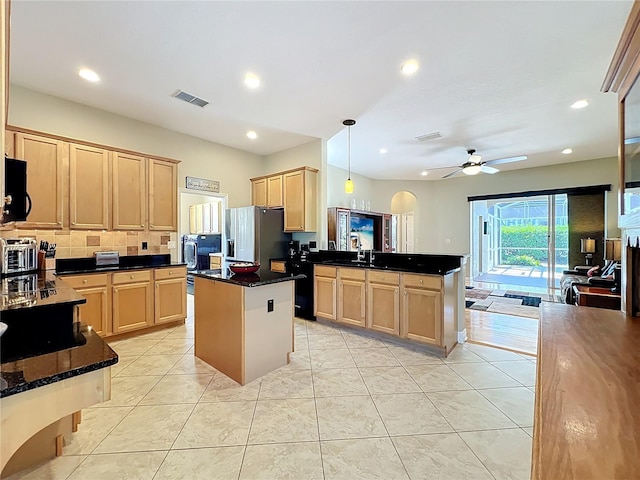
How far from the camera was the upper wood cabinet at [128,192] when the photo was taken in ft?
12.3

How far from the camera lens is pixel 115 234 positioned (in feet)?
13.0

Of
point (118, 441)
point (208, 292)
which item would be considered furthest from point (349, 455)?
point (208, 292)

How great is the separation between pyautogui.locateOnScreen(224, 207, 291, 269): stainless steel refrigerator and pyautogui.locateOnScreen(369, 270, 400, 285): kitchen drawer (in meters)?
1.96

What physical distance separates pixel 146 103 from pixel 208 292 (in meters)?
2.60

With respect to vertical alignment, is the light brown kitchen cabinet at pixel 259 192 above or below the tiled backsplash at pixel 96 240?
above

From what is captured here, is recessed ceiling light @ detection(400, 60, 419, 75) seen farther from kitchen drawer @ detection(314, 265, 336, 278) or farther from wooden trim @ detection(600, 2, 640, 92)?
kitchen drawer @ detection(314, 265, 336, 278)

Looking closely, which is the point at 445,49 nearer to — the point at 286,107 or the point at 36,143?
the point at 286,107

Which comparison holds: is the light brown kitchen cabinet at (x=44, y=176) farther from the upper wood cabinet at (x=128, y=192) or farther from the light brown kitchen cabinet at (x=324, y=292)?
the light brown kitchen cabinet at (x=324, y=292)

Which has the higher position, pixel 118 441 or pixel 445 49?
pixel 445 49

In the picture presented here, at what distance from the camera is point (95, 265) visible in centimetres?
370

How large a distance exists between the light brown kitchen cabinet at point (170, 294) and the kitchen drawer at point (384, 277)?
2666 millimetres

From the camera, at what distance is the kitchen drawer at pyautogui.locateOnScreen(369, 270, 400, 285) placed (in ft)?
11.5

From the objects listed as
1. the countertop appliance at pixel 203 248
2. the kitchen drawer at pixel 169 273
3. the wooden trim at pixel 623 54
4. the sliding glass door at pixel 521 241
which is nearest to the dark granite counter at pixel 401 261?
the kitchen drawer at pixel 169 273

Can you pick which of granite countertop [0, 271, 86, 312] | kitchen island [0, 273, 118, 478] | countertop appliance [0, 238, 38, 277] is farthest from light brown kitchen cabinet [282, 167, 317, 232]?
kitchen island [0, 273, 118, 478]
